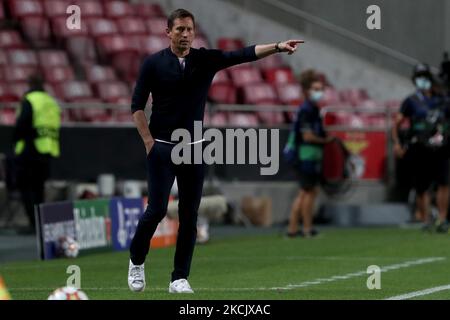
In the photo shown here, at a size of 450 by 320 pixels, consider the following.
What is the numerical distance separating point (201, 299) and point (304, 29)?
18.7m

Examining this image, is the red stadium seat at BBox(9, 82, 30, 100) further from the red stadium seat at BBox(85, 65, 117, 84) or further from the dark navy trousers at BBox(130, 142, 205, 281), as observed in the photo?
the dark navy trousers at BBox(130, 142, 205, 281)

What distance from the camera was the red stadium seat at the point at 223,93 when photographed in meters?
26.1

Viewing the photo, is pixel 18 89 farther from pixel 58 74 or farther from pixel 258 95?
pixel 258 95

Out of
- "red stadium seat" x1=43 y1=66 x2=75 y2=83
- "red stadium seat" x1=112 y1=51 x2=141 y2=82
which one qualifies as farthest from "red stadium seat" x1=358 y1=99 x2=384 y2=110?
"red stadium seat" x1=43 y1=66 x2=75 y2=83

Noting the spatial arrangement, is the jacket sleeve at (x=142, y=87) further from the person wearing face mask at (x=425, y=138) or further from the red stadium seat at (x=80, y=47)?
the red stadium seat at (x=80, y=47)

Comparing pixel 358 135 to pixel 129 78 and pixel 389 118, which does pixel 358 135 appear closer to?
pixel 389 118

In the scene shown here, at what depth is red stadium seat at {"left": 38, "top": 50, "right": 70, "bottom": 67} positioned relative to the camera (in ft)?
83.5

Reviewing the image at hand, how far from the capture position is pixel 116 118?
23.9 metres

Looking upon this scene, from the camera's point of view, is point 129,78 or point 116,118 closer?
point 116,118

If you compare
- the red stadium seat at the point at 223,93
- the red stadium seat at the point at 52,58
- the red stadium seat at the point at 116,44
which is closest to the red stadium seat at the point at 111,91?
the red stadium seat at the point at 52,58

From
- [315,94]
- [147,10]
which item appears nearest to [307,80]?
[315,94]

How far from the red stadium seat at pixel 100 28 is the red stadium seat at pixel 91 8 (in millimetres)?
200

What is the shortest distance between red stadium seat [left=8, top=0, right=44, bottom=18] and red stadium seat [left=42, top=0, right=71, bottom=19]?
9cm
